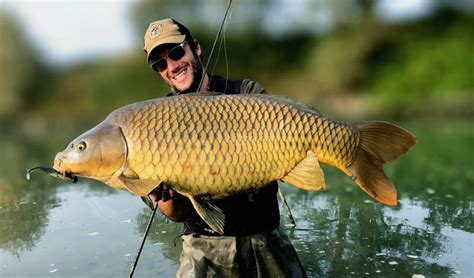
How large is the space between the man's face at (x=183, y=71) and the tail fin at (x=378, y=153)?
845 mm

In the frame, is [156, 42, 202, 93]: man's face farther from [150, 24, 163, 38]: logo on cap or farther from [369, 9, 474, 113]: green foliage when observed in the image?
[369, 9, 474, 113]: green foliage

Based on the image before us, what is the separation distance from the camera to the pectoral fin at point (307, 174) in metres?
2.26

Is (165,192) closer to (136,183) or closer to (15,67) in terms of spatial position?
(136,183)

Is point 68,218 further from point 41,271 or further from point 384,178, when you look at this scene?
point 384,178

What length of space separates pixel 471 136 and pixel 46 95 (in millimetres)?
19104

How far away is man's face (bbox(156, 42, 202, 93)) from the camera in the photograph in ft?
8.77

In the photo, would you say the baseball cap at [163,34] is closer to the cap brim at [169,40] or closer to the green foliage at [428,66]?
the cap brim at [169,40]

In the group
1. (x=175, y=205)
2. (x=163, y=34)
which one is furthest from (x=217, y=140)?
(x=163, y=34)

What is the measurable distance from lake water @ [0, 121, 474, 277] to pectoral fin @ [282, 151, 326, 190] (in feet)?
3.37

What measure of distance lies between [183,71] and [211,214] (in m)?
0.77

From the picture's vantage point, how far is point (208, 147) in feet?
7.17

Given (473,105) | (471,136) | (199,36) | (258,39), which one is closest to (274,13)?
(258,39)

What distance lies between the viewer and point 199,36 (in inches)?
1127

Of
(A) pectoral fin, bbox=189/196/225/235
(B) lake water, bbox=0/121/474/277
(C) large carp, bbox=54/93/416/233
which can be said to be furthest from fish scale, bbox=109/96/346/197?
(B) lake water, bbox=0/121/474/277
